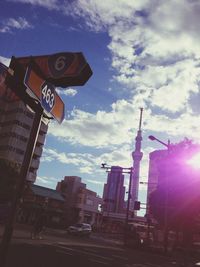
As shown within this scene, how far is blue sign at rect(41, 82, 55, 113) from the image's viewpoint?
184 inches

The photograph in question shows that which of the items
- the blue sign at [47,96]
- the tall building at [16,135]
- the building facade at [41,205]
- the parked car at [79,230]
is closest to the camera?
the blue sign at [47,96]

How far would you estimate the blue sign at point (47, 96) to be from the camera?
15.3ft

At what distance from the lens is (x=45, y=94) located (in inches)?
186

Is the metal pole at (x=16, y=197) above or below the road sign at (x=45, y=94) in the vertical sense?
below

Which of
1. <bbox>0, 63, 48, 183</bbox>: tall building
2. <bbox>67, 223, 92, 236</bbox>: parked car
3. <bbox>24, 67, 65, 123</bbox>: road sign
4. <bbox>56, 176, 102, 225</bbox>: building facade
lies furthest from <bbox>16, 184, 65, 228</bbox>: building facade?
<bbox>24, 67, 65, 123</bbox>: road sign

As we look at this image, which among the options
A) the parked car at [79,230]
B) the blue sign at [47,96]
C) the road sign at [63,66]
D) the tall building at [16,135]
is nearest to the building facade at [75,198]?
the tall building at [16,135]

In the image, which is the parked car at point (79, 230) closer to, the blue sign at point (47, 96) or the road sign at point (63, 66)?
the blue sign at point (47, 96)

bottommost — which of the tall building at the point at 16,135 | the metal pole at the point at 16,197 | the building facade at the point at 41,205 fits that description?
the metal pole at the point at 16,197

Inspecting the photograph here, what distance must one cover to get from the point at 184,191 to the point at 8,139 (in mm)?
43173

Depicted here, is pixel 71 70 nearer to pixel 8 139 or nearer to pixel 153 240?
pixel 153 240

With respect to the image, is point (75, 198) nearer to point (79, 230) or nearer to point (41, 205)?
point (41, 205)

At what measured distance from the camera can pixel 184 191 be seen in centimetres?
3341

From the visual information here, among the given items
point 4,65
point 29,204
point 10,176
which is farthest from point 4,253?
point 29,204

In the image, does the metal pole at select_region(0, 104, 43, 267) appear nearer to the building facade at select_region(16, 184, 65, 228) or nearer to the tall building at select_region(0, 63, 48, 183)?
the building facade at select_region(16, 184, 65, 228)
